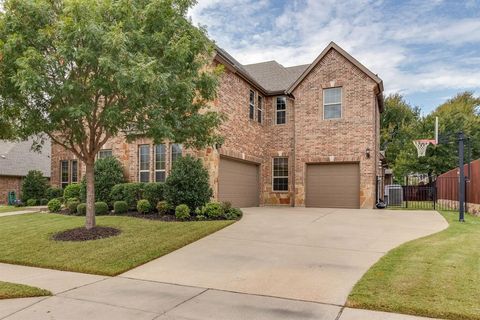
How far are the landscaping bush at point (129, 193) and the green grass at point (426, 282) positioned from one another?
10.3 metres

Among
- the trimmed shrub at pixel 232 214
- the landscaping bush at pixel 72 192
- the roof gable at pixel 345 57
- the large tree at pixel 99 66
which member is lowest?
the trimmed shrub at pixel 232 214

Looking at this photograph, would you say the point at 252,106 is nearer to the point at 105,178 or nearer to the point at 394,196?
the point at 105,178

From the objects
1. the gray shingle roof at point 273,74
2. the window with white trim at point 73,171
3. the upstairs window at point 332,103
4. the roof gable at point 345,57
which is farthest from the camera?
the gray shingle roof at point 273,74

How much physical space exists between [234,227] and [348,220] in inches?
167

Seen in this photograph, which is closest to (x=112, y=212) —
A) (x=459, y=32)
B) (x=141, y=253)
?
(x=141, y=253)

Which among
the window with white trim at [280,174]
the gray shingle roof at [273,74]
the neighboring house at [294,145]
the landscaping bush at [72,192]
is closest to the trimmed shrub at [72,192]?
the landscaping bush at [72,192]

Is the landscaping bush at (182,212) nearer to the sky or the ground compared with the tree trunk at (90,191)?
nearer to the ground

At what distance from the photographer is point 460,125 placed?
100 ft

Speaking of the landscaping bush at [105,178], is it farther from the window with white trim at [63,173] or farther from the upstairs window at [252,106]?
the upstairs window at [252,106]

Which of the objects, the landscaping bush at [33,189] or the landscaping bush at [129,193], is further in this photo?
the landscaping bush at [33,189]

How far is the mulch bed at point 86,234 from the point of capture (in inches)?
377

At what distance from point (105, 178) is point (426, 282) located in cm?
1323

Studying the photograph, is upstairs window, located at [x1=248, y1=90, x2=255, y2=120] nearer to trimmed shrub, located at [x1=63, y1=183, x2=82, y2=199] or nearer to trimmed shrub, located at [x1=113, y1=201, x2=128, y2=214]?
trimmed shrub, located at [x1=113, y1=201, x2=128, y2=214]

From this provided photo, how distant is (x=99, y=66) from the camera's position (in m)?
7.70
